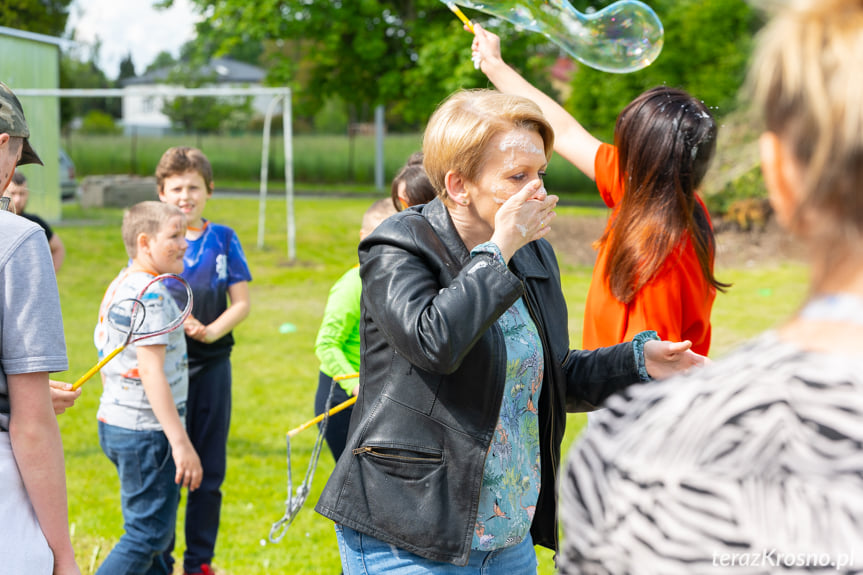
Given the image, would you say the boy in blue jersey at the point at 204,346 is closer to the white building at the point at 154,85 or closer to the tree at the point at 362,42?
the tree at the point at 362,42

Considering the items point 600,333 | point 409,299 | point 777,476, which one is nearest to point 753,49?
point 777,476

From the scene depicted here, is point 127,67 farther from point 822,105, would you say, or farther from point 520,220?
point 822,105

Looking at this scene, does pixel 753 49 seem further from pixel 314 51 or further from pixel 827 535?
pixel 314 51

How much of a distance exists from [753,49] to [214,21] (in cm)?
2159

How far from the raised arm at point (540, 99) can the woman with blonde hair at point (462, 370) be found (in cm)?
94

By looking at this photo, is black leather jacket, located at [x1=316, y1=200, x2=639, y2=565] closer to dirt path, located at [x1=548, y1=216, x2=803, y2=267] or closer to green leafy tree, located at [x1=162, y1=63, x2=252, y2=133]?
dirt path, located at [x1=548, y1=216, x2=803, y2=267]

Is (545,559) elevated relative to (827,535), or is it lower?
lower

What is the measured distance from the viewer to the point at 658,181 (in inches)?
119

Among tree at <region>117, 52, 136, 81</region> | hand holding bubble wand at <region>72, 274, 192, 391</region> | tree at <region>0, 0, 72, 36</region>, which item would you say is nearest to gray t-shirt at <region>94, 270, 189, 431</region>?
hand holding bubble wand at <region>72, 274, 192, 391</region>

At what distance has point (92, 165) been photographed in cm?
2850

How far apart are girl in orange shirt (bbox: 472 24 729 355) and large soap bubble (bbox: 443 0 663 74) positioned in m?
0.72

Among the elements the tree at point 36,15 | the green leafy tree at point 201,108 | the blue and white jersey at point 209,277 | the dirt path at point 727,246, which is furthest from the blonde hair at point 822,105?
the green leafy tree at point 201,108

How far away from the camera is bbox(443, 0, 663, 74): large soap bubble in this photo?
3748mm

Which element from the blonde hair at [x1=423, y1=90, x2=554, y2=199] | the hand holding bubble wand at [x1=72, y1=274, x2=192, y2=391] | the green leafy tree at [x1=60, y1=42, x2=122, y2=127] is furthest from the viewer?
the green leafy tree at [x1=60, y1=42, x2=122, y2=127]
